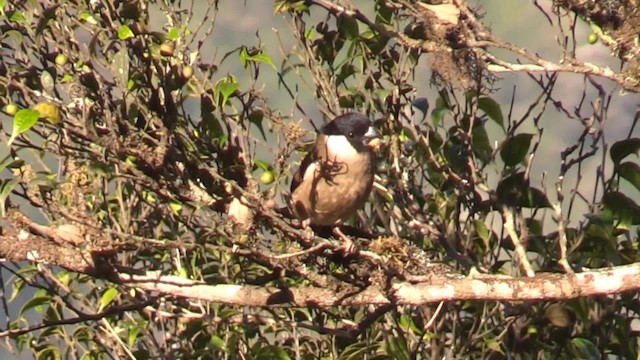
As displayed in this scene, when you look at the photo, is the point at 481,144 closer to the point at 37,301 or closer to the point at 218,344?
the point at 218,344

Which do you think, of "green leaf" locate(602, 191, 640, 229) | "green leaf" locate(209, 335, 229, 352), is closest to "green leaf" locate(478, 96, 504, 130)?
"green leaf" locate(602, 191, 640, 229)

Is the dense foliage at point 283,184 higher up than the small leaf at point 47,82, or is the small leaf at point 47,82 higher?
the small leaf at point 47,82

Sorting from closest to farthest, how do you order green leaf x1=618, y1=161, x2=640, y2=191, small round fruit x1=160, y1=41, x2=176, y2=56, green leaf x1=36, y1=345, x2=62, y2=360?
small round fruit x1=160, y1=41, x2=176, y2=56 → green leaf x1=618, y1=161, x2=640, y2=191 → green leaf x1=36, y1=345, x2=62, y2=360

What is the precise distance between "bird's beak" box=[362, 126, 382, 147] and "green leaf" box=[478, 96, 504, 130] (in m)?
0.35

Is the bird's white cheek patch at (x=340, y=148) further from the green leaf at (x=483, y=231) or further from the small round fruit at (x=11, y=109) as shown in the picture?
the small round fruit at (x=11, y=109)

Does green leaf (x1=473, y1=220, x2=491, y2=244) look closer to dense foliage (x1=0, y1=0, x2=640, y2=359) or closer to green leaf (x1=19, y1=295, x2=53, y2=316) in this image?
dense foliage (x1=0, y1=0, x2=640, y2=359)

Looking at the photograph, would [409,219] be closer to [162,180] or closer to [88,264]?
[162,180]

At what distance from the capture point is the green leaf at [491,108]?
409 cm

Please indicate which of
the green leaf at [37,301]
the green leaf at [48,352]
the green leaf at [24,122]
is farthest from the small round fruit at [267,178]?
the green leaf at [48,352]

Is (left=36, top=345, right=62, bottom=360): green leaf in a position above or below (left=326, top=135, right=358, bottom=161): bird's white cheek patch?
below

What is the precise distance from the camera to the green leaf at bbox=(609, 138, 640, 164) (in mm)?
3848

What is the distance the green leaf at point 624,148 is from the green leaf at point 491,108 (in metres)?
0.38

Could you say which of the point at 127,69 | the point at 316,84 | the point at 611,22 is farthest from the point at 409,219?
the point at 127,69

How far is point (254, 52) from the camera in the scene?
4008mm
